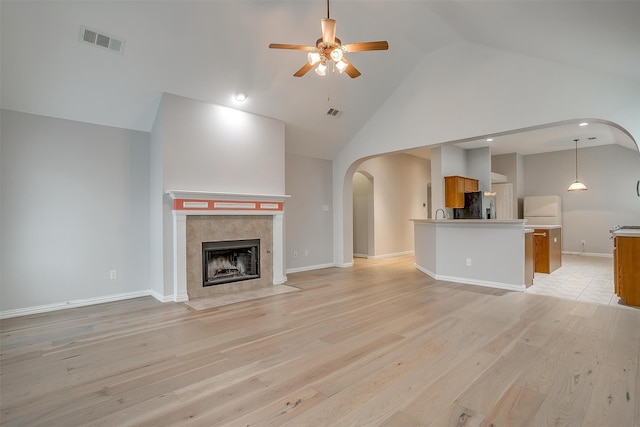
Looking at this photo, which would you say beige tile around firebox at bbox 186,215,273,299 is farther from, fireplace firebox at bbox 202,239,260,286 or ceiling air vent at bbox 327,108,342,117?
ceiling air vent at bbox 327,108,342,117

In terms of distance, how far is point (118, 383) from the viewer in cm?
222

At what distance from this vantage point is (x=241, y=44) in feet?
13.5

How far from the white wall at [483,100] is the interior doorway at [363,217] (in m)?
2.02

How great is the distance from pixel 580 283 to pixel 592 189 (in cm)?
500

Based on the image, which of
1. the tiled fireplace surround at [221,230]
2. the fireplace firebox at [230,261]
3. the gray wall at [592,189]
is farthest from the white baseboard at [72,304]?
the gray wall at [592,189]

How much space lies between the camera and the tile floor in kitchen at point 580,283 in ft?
14.4

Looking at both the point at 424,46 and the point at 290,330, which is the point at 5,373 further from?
the point at 424,46

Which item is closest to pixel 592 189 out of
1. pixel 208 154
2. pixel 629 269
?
pixel 629 269

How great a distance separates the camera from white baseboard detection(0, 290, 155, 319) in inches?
148

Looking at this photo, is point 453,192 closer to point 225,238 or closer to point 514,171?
point 514,171

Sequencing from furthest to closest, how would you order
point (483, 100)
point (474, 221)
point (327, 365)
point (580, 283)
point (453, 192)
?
1. point (453, 192)
2. point (580, 283)
3. point (474, 221)
4. point (483, 100)
5. point (327, 365)

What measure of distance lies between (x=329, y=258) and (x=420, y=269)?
201 centimetres

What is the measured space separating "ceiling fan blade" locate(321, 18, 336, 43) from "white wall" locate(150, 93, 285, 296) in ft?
7.60

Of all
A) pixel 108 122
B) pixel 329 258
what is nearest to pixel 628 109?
pixel 329 258
